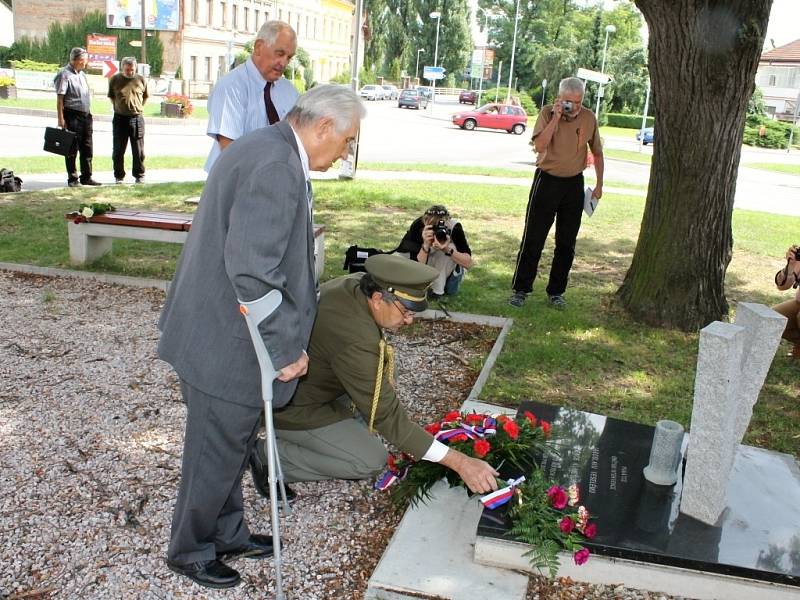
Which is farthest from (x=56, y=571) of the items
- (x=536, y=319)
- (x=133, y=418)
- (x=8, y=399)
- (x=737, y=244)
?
(x=737, y=244)

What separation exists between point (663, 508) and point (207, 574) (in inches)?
73.5

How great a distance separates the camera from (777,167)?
1094 inches

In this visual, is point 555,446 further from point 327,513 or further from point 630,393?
point 630,393

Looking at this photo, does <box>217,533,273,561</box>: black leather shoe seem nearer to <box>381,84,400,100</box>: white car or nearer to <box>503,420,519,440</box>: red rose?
<box>503,420,519,440</box>: red rose

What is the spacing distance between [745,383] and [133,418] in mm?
3079

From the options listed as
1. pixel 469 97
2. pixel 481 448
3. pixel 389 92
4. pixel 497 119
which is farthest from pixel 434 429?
pixel 469 97

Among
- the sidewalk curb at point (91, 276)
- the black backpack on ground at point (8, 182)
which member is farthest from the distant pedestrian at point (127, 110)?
the sidewalk curb at point (91, 276)

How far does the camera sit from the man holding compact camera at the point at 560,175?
6.27m

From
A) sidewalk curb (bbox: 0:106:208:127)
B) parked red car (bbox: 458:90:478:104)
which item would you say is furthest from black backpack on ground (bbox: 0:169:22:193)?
parked red car (bbox: 458:90:478:104)

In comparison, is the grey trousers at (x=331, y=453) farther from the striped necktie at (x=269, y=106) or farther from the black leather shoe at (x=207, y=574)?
Answer: the striped necktie at (x=269, y=106)

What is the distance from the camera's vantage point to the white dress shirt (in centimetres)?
509

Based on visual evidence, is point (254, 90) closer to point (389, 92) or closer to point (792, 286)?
point (792, 286)

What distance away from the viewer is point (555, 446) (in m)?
3.76

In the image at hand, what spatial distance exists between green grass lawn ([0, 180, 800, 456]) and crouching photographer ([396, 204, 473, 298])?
0.40 m
